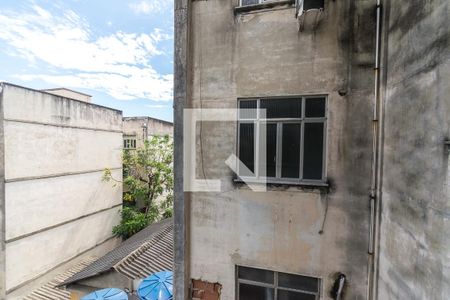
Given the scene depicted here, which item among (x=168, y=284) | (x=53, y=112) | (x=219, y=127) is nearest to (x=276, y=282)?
(x=219, y=127)

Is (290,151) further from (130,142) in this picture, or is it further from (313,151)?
(130,142)

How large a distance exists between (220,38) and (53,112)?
11.3 meters

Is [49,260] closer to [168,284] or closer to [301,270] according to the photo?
[168,284]

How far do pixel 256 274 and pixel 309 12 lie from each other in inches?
191

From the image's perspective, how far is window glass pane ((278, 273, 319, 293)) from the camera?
4.38 meters

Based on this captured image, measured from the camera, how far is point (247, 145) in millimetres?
4691

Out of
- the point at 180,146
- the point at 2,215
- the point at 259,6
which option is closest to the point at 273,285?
the point at 180,146

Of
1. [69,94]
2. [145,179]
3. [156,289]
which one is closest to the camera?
[156,289]

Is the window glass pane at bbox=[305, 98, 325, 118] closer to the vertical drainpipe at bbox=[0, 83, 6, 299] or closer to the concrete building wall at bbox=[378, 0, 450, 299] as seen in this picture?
the concrete building wall at bbox=[378, 0, 450, 299]

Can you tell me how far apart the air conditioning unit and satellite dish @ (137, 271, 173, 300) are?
319 inches

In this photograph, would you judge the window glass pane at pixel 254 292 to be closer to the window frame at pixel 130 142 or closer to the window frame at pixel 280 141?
the window frame at pixel 280 141

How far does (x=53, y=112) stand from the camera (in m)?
12.0

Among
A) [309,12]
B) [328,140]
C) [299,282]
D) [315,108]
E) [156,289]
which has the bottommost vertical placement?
[156,289]

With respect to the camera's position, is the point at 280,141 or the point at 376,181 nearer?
the point at 376,181
